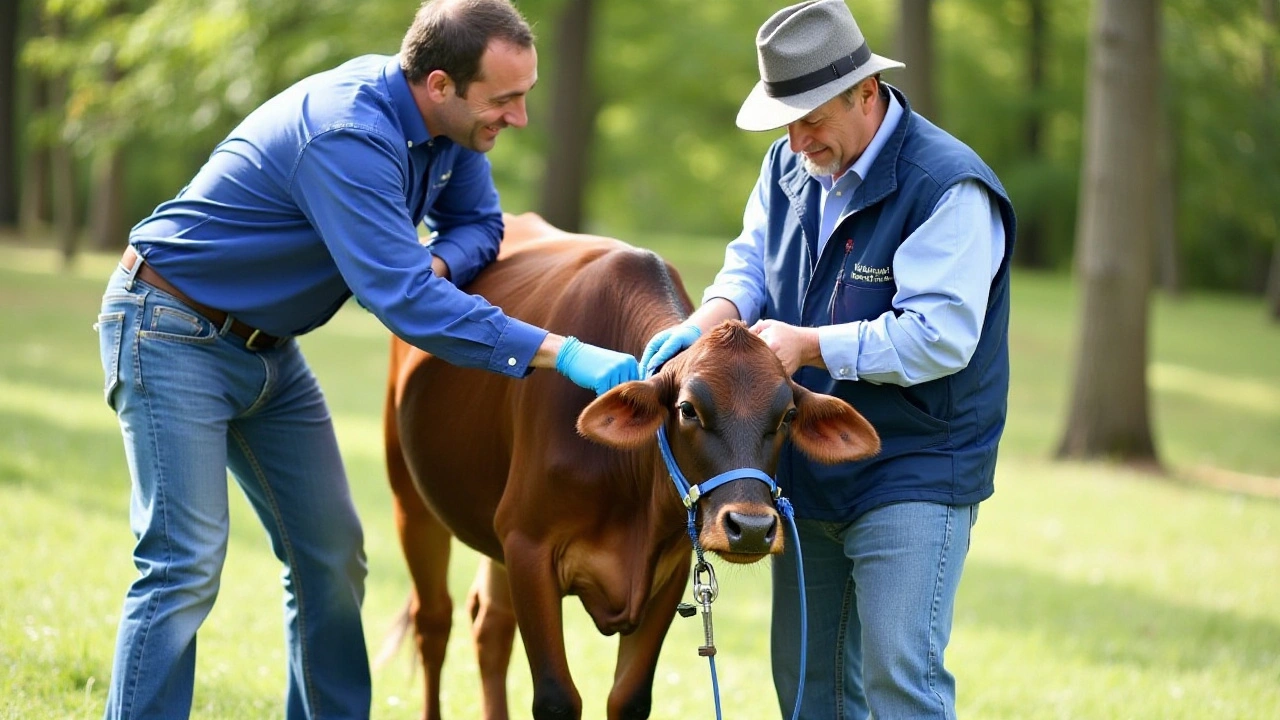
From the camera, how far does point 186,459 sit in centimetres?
423

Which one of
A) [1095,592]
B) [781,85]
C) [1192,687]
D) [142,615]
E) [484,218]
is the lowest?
[1095,592]

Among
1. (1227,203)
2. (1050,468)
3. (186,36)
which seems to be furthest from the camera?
(1227,203)

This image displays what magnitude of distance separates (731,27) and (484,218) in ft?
90.0

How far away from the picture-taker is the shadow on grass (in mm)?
7152

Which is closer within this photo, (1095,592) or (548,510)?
(548,510)

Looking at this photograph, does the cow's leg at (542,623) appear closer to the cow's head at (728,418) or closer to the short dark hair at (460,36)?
the cow's head at (728,418)

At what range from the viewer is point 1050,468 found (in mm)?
12680

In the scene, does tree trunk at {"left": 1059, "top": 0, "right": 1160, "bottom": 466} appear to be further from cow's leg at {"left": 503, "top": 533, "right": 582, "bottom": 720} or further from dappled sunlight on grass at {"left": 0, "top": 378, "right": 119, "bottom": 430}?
cow's leg at {"left": 503, "top": 533, "right": 582, "bottom": 720}

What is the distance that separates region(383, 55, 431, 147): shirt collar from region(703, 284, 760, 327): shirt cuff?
3.63 ft

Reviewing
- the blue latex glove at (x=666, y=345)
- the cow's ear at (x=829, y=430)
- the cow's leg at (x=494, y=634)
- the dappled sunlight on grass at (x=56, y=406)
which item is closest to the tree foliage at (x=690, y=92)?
the dappled sunlight on grass at (x=56, y=406)

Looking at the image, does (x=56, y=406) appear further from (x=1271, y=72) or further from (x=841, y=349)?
(x=1271, y=72)

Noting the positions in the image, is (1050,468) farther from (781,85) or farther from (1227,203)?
(1227,203)

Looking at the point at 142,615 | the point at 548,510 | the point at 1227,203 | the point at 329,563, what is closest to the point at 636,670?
the point at 548,510

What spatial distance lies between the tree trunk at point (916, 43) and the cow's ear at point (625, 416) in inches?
520
